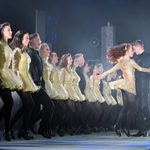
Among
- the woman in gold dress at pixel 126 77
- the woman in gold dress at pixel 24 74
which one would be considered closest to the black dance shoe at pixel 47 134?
the woman in gold dress at pixel 24 74

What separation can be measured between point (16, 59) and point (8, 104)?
0.66 m

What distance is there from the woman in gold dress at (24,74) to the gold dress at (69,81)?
167 centimetres

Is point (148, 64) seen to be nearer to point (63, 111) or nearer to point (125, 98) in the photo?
point (125, 98)

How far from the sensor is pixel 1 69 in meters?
5.39

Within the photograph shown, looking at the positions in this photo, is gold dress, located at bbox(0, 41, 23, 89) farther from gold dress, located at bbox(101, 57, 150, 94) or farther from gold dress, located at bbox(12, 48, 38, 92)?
gold dress, located at bbox(101, 57, 150, 94)

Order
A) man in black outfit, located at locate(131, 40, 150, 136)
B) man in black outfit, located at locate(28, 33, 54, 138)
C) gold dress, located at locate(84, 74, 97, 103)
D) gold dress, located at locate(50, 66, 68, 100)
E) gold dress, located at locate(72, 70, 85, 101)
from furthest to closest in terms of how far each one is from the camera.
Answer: gold dress, located at locate(84, 74, 97, 103) → gold dress, located at locate(72, 70, 85, 101) → gold dress, located at locate(50, 66, 68, 100) → man in black outfit, located at locate(131, 40, 150, 136) → man in black outfit, located at locate(28, 33, 54, 138)

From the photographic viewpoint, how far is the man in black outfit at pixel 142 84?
21.8ft

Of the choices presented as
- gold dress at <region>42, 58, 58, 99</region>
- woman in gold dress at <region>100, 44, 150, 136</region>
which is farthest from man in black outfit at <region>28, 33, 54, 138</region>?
woman in gold dress at <region>100, 44, 150, 136</region>

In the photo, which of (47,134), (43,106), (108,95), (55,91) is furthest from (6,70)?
(108,95)

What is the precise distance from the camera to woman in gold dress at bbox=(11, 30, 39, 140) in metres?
5.67

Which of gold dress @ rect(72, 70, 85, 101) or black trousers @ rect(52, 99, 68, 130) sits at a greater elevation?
gold dress @ rect(72, 70, 85, 101)

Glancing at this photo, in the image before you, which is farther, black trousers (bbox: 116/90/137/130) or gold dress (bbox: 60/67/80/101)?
gold dress (bbox: 60/67/80/101)

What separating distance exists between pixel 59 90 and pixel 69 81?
59 cm

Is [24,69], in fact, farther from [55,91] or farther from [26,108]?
[55,91]
